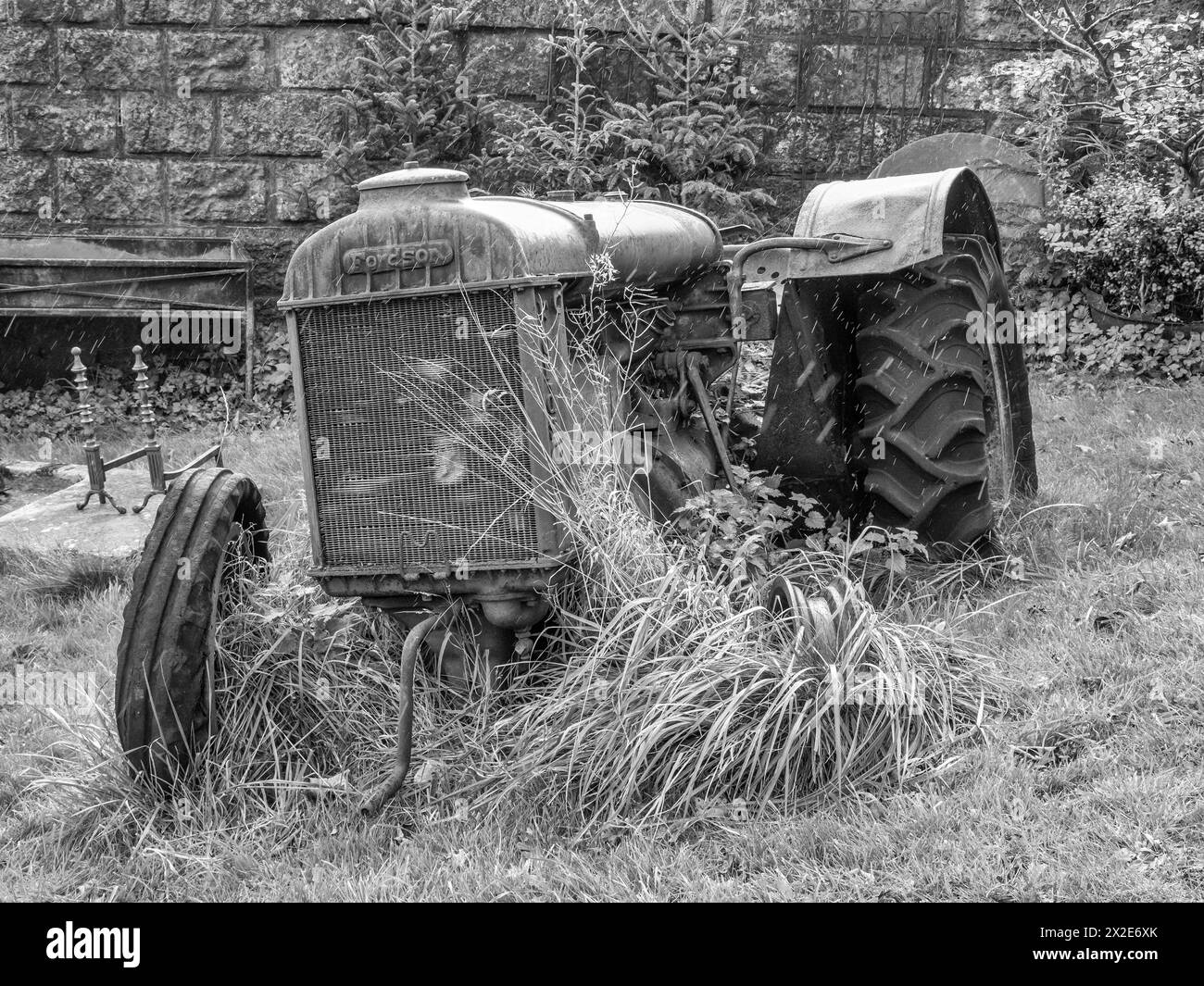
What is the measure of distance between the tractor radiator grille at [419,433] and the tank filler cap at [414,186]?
0.87ft

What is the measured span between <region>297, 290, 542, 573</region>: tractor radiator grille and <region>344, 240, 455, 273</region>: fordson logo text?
8 cm

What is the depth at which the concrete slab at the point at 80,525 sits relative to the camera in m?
5.33

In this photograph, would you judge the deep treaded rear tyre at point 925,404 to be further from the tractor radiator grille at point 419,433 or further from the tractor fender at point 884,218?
the tractor radiator grille at point 419,433

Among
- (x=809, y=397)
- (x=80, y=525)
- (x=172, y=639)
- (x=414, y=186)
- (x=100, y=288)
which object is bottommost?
(x=80, y=525)

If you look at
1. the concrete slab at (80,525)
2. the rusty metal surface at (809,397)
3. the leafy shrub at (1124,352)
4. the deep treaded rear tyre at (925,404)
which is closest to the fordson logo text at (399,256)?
the rusty metal surface at (809,397)

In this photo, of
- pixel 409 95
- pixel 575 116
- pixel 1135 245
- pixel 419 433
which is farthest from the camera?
pixel 575 116

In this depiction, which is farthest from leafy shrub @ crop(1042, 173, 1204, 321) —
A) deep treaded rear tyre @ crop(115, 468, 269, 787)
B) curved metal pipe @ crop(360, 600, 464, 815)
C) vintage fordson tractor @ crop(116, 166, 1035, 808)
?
deep treaded rear tyre @ crop(115, 468, 269, 787)

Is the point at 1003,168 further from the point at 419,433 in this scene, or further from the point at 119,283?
the point at 419,433

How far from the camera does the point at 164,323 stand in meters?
8.62

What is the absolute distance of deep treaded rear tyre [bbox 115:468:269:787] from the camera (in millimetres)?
3117

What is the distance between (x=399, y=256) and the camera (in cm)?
314

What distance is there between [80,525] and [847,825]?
4.02 metres

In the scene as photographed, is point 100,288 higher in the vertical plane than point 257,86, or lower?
lower

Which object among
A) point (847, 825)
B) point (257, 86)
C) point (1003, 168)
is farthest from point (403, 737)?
point (257, 86)
